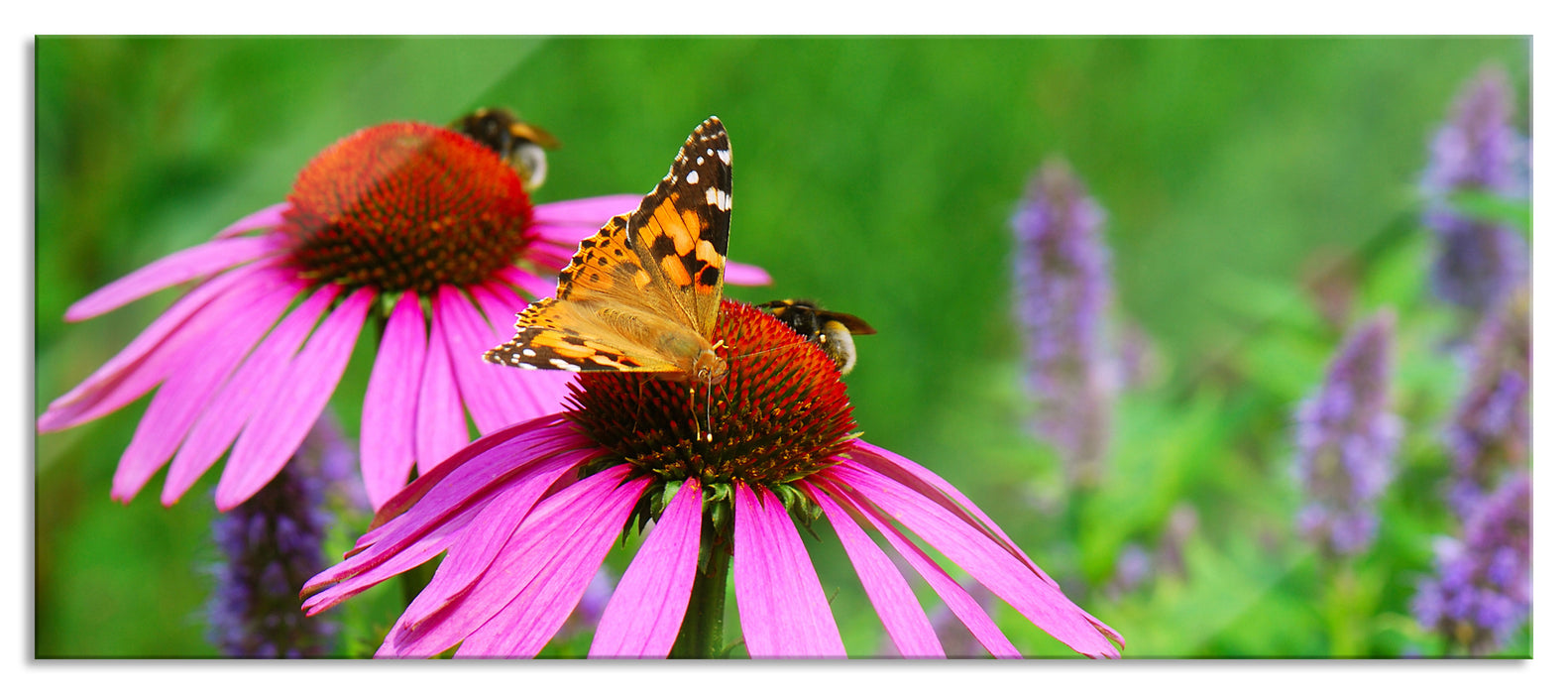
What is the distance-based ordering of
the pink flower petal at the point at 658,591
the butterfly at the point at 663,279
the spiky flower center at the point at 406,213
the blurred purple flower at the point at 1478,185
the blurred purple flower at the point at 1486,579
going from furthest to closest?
the blurred purple flower at the point at 1478,185
the blurred purple flower at the point at 1486,579
the spiky flower center at the point at 406,213
the butterfly at the point at 663,279
the pink flower petal at the point at 658,591

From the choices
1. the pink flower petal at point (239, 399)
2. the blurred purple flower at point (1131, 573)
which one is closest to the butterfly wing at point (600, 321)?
the pink flower petal at point (239, 399)

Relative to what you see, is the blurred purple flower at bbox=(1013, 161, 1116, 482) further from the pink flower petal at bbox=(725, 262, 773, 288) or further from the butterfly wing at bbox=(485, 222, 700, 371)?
the butterfly wing at bbox=(485, 222, 700, 371)

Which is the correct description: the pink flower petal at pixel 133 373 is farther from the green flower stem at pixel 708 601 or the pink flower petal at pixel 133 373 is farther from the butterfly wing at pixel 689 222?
the green flower stem at pixel 708 601

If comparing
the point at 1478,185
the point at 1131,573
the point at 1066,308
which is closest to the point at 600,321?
the point at 1066,308

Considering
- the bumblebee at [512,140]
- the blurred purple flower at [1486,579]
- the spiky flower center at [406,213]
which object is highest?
the bumblebee at [512,140]

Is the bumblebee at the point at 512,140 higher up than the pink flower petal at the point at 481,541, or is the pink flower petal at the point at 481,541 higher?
the bumblebee at the point at 512,140
